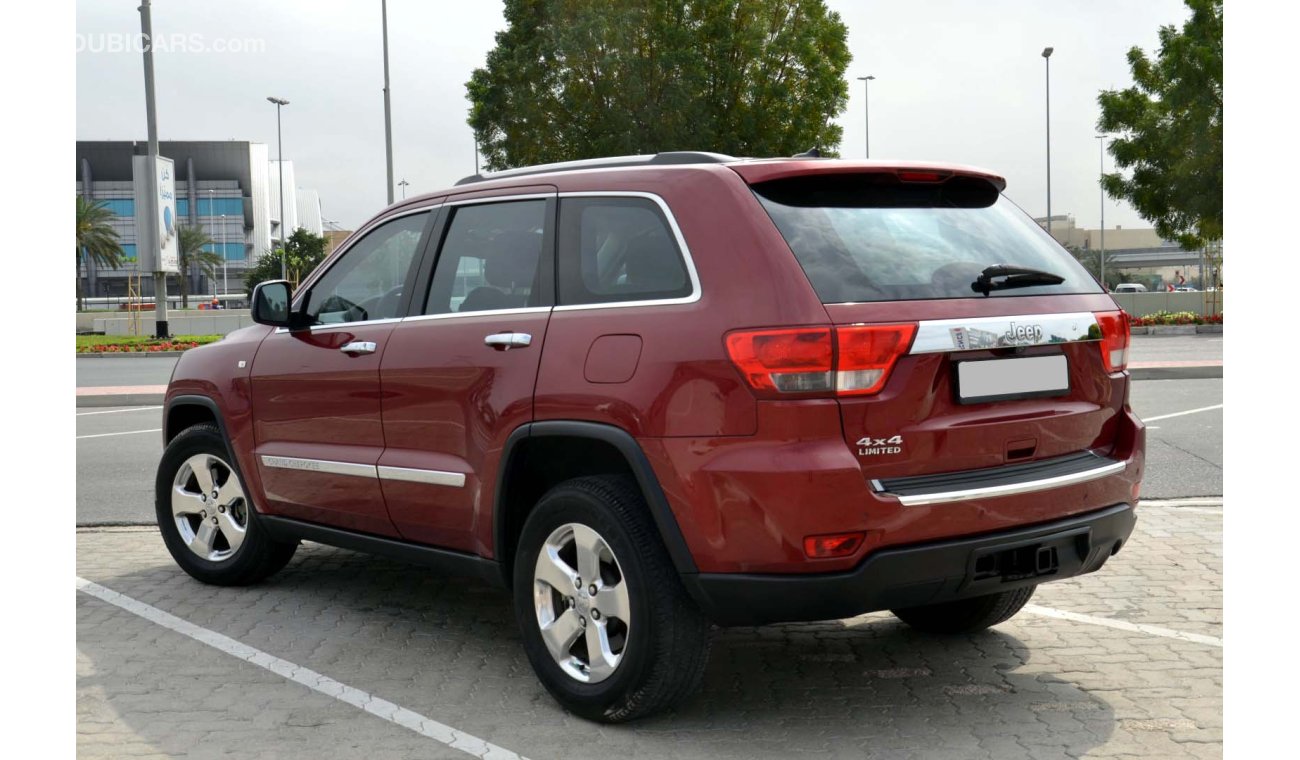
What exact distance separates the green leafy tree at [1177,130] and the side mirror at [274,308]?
1247 inches

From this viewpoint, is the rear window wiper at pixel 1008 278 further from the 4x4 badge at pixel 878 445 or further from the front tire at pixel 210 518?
the front tire at pixel 210 518

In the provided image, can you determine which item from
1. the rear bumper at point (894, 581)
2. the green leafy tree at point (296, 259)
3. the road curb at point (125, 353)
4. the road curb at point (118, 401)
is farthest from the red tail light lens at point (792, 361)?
the green leafy tree at point (296, 259)

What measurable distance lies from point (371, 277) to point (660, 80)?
31380 mm

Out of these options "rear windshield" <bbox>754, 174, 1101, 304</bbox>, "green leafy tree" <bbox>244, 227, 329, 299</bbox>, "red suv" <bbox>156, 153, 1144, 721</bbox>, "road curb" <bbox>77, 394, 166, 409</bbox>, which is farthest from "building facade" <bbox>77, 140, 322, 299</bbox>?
"rear windshield" <bbox>754, 174, 1101, 304</bbox>

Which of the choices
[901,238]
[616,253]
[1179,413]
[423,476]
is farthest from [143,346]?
[901,238]

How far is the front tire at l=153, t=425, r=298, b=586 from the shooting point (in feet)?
19.8

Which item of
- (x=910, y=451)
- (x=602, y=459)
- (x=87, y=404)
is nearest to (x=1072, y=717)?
(x=910, y=451)

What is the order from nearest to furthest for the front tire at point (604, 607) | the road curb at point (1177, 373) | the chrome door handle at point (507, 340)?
the front tire at point (604, 607)
the chrome door handle at point (507, 340)
the road curb at point (1177, 373)

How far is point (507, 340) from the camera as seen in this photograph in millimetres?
4375

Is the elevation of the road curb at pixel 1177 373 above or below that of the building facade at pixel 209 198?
below

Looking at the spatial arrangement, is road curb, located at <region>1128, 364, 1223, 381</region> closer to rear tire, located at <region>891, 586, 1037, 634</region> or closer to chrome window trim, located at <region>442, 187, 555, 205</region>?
rear tire, located at <region>891, 586, 1037, 634</region>

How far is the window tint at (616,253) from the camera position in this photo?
4.03 meters

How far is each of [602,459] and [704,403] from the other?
1.98ft

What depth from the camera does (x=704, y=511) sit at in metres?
3.72
